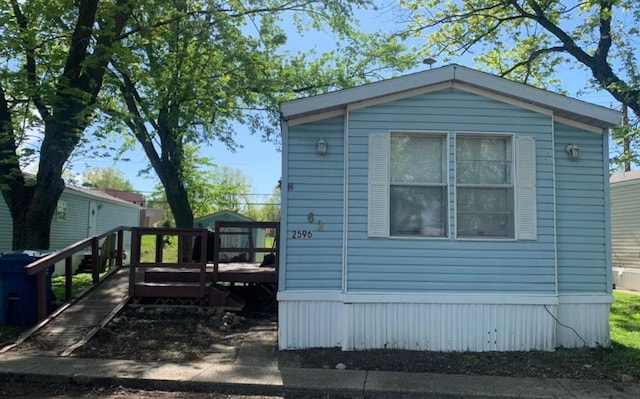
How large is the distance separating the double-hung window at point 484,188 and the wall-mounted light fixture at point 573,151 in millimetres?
847

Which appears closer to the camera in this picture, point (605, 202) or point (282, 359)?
point (282, 359)

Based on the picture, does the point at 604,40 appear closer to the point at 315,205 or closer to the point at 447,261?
the point at 447,261

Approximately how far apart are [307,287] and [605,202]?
4.18m

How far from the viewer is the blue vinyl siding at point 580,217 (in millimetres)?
6562

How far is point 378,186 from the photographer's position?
6.43 m

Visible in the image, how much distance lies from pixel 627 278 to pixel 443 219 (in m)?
11.7

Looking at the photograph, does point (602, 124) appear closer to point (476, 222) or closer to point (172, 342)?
point (476, 222)

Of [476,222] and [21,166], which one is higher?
[21,166]

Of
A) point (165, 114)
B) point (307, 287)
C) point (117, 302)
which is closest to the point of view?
point (307, 287)

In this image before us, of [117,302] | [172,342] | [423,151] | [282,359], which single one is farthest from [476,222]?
[117,302]

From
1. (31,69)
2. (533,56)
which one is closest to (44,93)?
(31,69)

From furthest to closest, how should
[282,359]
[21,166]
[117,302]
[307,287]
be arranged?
[21,166] → [117,302] → [307,287] → [282,359]

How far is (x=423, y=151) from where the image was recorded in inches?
261

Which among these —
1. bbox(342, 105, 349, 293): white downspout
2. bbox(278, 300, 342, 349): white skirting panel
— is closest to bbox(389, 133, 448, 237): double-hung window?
bbox(342, 105, 349, 293): white downspout
